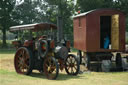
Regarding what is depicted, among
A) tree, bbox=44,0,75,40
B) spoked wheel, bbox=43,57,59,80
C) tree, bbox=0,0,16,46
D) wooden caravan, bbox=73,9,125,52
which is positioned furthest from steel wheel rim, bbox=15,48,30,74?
tree, bbox=44,0,75,40

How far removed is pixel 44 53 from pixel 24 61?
1.41 m

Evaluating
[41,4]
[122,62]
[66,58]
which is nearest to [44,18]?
[41,4]

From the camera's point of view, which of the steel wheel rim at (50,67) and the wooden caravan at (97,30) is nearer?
the steel wheel rim at (50,67)

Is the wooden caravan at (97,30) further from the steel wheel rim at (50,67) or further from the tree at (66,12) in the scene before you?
the tree at (66,12)

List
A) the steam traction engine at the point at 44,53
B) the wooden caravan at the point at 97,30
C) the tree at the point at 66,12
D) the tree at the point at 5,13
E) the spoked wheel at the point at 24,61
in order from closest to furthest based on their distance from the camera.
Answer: the steam traction engine at the point at 44,53, the spoked wheel at the point at 24,61, the wooden caravan at the point at 97,30, the tree at the point at 5,13, the tree at the point at 66,12

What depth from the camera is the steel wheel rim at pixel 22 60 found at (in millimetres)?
12209

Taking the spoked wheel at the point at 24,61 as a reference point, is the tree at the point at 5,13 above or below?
above

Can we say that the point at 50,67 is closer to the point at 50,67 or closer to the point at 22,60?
the point at 50,67

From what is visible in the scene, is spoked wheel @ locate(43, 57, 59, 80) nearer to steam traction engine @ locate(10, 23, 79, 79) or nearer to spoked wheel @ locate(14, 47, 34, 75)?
steam traction engine @ locate(10, 23, 79, 79)

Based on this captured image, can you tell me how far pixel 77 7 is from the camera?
41812mm

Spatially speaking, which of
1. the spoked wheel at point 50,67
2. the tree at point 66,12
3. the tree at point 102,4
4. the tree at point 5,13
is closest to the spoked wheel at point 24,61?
the spoked wheel at point 50,67

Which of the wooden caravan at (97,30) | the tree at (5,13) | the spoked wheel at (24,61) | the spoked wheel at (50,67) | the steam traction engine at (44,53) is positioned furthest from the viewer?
the tree at (5,13)

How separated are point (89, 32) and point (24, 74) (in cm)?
528

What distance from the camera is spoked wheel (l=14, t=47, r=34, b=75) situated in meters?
11.8
